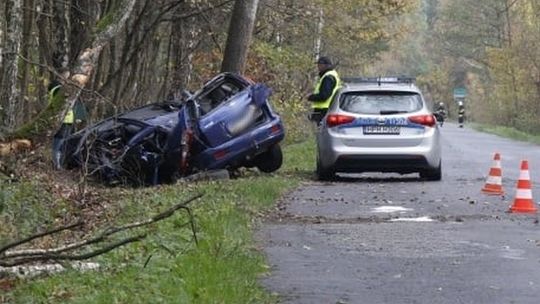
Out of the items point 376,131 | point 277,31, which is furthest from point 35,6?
point 277,31

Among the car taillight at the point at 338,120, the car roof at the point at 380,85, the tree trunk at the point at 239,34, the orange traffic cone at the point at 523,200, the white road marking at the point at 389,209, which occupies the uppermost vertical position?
the tree trunk at the point at 239,34

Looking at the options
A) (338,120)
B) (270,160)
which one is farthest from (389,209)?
(270,160)

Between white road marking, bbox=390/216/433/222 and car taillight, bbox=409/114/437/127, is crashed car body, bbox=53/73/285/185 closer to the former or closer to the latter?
car taillight, bbox=409/114/437/127

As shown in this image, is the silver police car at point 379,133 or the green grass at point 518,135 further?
the green grass at point 518,135

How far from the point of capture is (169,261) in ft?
26.5

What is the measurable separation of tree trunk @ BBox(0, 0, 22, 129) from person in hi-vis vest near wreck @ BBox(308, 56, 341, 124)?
5906 millimetres

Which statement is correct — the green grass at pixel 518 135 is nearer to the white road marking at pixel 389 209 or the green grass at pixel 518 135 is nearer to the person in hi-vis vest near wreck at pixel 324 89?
the person in hi-vis vest near wreck at pixel 324 89

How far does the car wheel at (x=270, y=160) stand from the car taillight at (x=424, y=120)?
226cm

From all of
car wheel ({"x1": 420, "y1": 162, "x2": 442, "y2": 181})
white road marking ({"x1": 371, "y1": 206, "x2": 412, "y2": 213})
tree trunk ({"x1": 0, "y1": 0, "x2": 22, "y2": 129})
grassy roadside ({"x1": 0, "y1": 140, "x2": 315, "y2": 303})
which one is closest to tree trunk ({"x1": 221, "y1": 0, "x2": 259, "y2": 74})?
car wheel ({"x1": 420, "y1": 162, "x2": 442, "y2": 181})

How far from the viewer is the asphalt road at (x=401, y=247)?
7.63 meters

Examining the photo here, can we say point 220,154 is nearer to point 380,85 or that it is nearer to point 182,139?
point 182,139

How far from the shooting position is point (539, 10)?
55375 millimetres

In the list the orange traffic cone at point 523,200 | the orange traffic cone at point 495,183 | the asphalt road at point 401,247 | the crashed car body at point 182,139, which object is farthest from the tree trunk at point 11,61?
the orange traffic cone at point 495,183

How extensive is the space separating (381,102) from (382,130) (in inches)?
20.2
